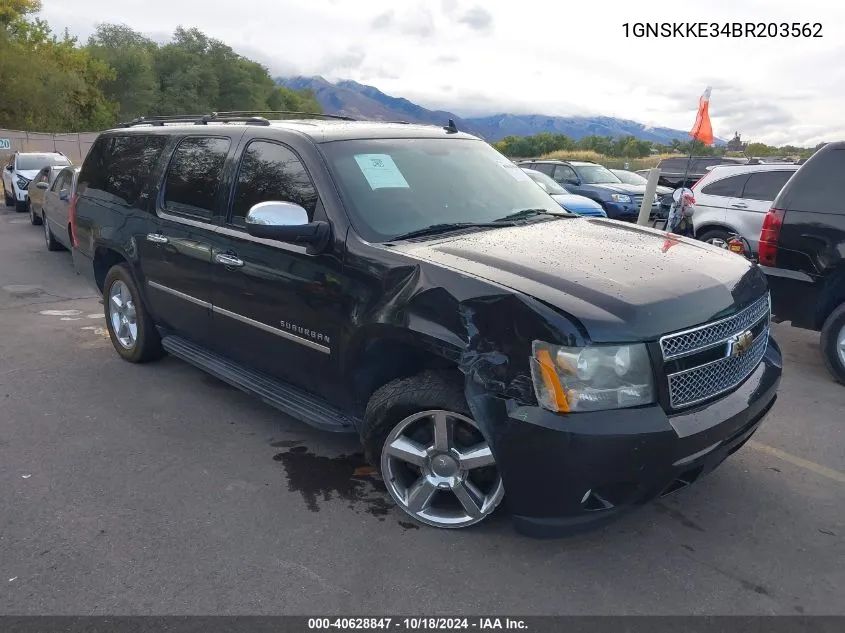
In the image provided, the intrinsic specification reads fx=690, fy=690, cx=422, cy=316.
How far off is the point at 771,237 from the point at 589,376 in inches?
154

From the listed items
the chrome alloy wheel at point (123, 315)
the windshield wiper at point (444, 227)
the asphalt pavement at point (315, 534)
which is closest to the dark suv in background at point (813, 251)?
the asphalt pavement at point (315, 534)

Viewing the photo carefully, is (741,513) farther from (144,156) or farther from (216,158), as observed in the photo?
(144,156)

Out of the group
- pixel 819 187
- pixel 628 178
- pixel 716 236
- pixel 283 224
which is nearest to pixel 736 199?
pixel 716 236

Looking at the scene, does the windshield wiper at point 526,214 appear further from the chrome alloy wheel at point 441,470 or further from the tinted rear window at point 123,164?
the tinted rear window at point 123,164

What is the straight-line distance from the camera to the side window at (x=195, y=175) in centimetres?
437

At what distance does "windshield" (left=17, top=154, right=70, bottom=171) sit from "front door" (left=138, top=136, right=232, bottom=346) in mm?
16619

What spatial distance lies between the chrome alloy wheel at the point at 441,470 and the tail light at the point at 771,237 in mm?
3874

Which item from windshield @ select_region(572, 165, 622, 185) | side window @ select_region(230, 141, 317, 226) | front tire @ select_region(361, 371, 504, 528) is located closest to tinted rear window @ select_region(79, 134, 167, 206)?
side window @ select_region(230, 141, 317, 226)

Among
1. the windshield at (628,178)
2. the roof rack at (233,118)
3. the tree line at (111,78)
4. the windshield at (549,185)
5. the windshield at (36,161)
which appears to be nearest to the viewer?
the roof rack at (233,118)

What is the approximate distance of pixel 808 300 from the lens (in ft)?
18.1

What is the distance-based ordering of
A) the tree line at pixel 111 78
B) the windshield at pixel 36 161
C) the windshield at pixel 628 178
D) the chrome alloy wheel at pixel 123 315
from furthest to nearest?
the tree line at pixel 111 78 → the windshield at pixel 36 161 → the windshield at pixel 628 178 → the chrome alloy wheel at pixel 123 315

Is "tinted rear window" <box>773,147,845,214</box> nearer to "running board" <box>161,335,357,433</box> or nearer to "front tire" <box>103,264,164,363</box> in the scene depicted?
A: "running board" <box>161,335,357,433</box>

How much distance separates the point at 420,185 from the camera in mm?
3889

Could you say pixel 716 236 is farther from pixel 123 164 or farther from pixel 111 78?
pixel 111 78
